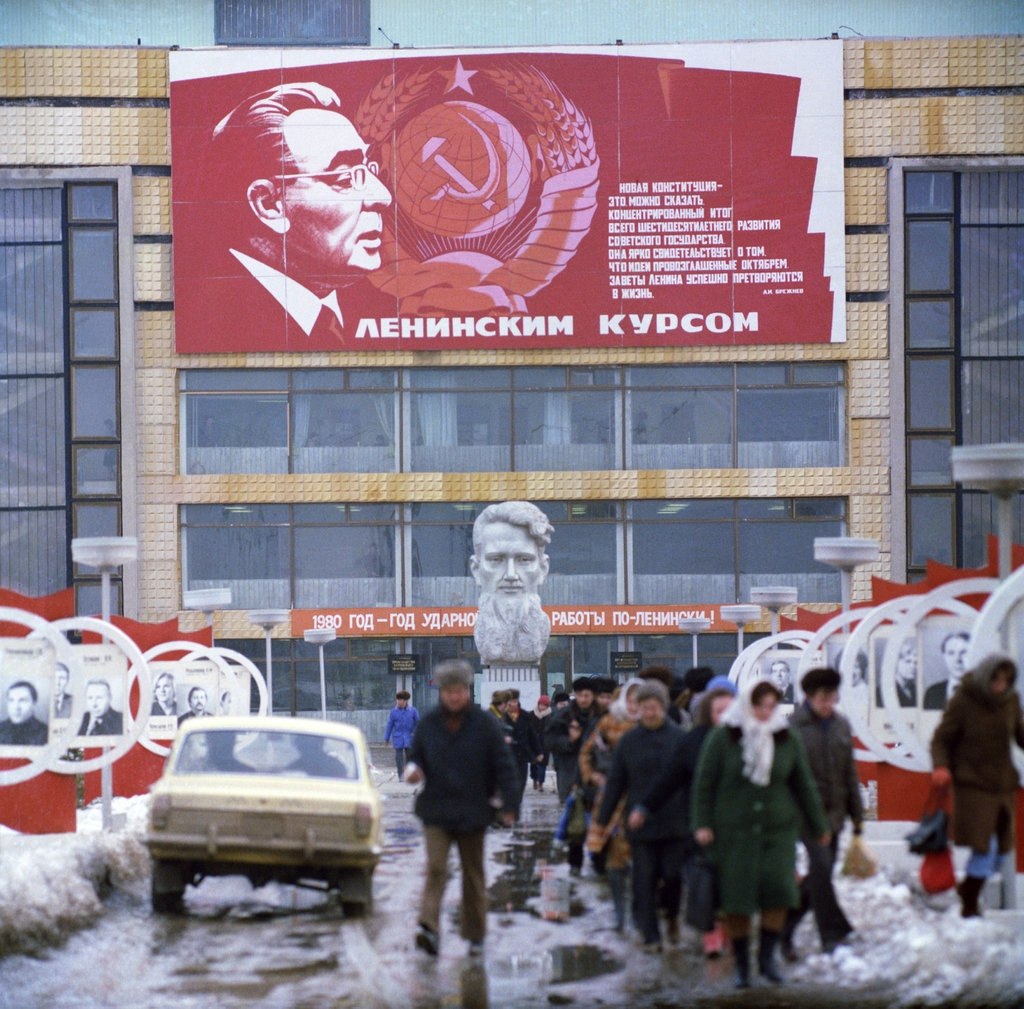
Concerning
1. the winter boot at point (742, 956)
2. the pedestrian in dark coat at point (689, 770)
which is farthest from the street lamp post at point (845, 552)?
the winter boot at point (742, 956)

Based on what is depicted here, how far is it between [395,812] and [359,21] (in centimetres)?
3383

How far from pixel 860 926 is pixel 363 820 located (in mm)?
4161

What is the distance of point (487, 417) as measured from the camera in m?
55.6

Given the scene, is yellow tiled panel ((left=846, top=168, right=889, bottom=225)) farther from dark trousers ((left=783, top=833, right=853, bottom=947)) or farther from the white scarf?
the white scarf

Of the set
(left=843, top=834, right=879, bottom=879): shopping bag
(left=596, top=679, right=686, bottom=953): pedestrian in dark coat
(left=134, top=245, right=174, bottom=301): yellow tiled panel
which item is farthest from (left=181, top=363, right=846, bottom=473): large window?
(left=596, top=679, right=686, bottom=953): pedestrian in dark coat

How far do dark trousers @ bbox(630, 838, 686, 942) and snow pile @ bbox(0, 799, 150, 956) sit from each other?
3.73m

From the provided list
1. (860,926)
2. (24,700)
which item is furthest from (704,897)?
(24,700)

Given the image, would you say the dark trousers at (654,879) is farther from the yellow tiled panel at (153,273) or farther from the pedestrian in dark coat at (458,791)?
the yellow tiled panel at (153,273)

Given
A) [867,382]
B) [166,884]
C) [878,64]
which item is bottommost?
[166,884]

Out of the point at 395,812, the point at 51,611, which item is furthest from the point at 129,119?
the point at 51,611

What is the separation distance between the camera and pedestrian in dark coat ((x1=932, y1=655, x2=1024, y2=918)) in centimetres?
1192

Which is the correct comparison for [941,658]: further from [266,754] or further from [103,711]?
[103,711]

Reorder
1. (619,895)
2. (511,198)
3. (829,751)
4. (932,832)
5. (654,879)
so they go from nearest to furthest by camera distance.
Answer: (829,751) < (932,832) < (654,879) < (619,895) < (511,198)

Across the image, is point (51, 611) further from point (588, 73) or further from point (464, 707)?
point (588, 73)
